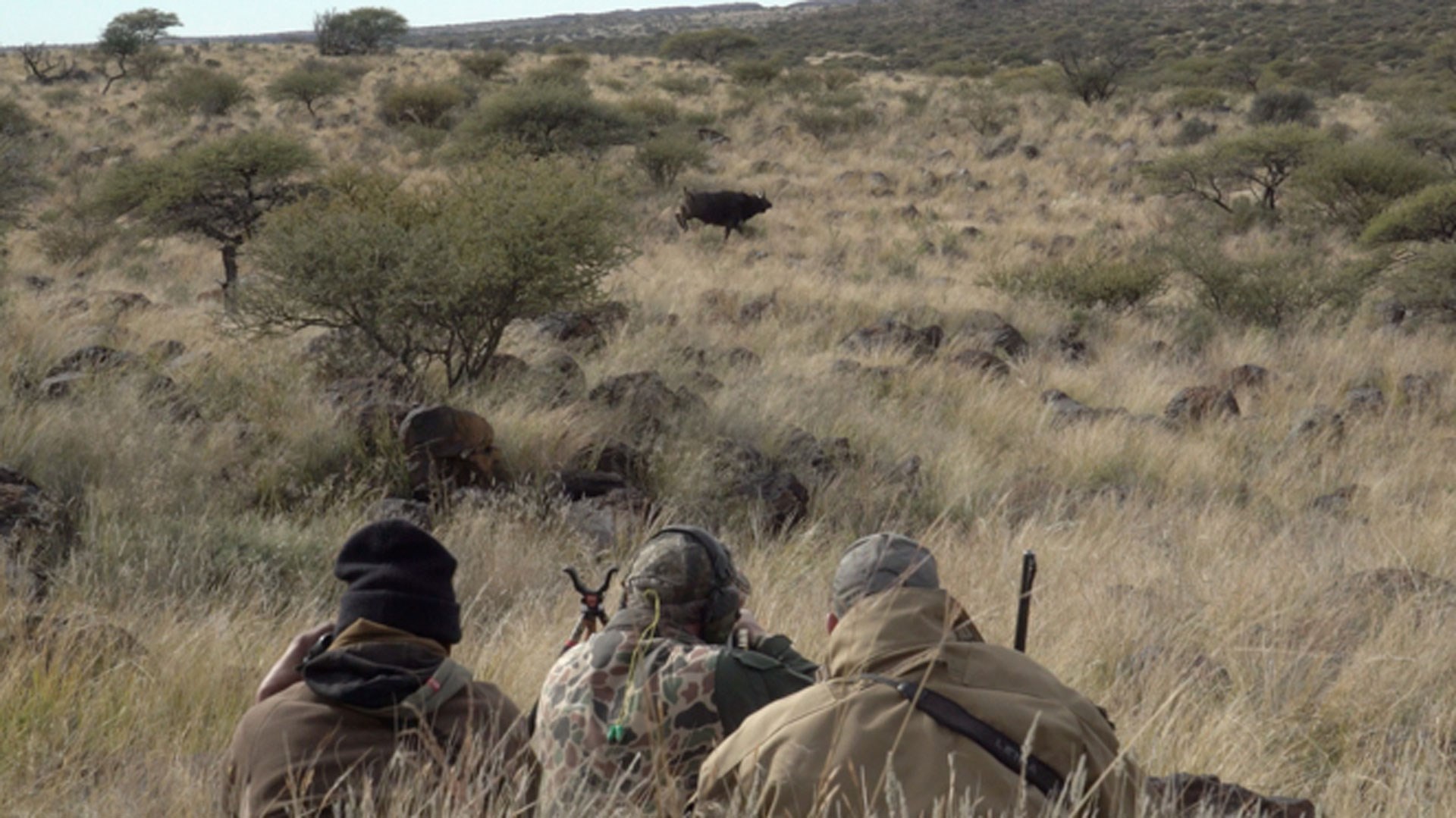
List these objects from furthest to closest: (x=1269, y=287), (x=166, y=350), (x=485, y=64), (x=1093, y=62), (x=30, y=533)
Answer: (x=485, y=64), (x=1093, y=62), (x=1269, y=287), (x=166, y=350), (x=30, y=533)

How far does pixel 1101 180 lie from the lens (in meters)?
22.2

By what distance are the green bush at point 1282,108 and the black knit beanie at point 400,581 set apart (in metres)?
28.1

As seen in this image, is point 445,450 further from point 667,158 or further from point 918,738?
point 667,158

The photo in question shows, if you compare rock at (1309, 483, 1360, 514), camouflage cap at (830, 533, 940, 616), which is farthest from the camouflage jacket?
rock at (1309, 483, 1360, 514)

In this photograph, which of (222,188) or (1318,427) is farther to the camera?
(222,188)

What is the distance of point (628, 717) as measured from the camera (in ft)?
9.52

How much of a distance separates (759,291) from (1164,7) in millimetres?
72670

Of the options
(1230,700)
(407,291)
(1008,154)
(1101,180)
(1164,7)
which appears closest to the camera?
(1230,700)

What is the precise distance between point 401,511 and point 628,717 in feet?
10.1

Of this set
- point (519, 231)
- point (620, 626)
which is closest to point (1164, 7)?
point (519, 231)

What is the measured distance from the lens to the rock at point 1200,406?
8.83 meters

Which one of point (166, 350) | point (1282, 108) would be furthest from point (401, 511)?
point (1282, 108)

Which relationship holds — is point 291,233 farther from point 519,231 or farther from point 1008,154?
point 1008,154

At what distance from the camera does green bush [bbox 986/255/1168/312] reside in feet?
43.3
